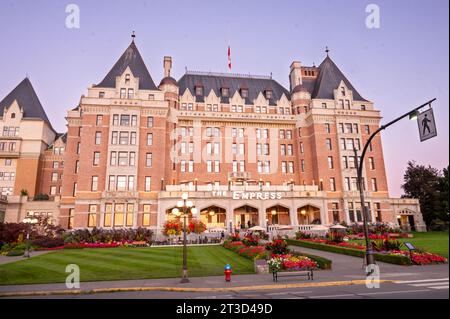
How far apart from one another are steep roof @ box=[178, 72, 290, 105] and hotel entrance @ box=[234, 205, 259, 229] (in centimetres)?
2130

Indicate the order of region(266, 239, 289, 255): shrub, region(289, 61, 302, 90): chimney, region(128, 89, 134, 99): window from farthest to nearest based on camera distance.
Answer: region(289, 61, 302, 90): chimney
region(128, 89, 134, 99): window
region(266, 239, 289, 255): shrub

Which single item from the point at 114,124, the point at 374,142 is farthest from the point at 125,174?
the point at 374,142

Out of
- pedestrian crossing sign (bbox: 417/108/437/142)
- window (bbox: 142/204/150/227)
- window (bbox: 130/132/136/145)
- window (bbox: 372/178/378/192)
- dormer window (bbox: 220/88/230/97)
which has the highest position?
dormer window (bbox: 220/88/230/97)

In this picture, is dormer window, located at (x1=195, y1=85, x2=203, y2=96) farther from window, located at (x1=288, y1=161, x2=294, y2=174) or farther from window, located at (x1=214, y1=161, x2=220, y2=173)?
window, located at (x1=288, y1=161, x2=294, y2=174)

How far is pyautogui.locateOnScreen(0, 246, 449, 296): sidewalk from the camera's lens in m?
14.0

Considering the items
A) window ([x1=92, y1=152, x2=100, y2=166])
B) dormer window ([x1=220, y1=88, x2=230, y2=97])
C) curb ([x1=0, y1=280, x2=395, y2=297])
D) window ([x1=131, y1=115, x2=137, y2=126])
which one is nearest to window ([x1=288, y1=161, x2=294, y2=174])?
dormer window ([x1=220, y1=88, x2=230, y2=97])

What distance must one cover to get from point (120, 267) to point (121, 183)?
92.0 feet

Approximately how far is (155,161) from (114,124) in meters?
8.78

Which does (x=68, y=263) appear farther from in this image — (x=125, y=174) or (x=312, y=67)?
(x=312, y=67)

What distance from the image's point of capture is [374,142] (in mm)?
56000

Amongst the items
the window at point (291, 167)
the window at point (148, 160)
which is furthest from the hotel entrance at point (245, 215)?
the window at point (148, 160)

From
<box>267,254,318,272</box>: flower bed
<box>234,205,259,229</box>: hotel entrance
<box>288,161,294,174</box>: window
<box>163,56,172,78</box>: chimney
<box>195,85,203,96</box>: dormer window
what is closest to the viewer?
<box>267,254,318,272</box>: flower bed

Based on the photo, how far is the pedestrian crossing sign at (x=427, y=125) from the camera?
28.0 feet

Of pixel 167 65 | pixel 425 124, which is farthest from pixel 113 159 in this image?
pixel 425 124
